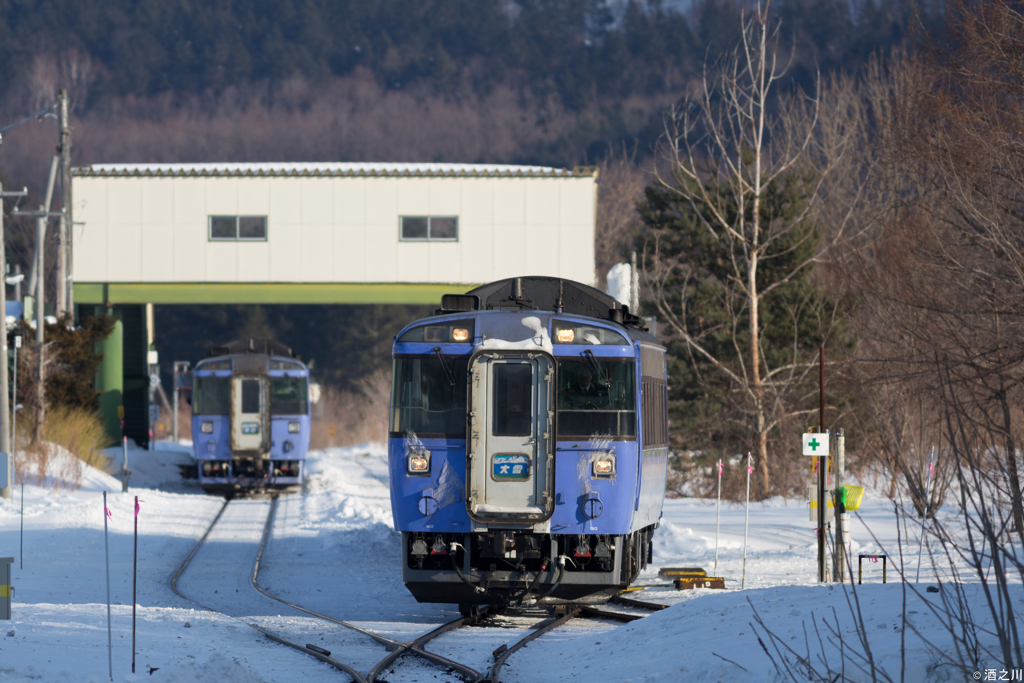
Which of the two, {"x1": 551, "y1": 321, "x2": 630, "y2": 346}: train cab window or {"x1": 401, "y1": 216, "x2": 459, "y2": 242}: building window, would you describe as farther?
{"x1": 401, "y1": 216, "x2": 459, "y2": 242}: building window

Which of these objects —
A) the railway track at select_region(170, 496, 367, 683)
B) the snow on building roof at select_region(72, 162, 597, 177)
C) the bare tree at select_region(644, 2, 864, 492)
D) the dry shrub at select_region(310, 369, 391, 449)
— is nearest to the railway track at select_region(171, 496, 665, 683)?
the railway track at select_region(170, 496, 367, 683)

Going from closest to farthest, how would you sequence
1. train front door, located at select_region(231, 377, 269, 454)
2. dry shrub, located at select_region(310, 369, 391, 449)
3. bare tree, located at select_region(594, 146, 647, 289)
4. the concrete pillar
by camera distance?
train front door, located at select_region(231, 377, 269, 454) < the concrete pillar < bare tree, located at select_region(594, 146, 647, 289) < dry shrub, located at select_region(310, 369, 391, 449)

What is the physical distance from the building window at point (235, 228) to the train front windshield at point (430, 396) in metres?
25.4

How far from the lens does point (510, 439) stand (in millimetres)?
12016

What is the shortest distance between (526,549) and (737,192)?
72.1ft

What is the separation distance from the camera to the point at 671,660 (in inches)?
388

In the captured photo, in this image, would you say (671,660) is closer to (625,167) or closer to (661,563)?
(661,563)

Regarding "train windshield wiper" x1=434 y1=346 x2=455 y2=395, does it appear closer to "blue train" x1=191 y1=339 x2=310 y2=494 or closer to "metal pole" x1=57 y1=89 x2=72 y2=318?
"blue train" x1=191 y1=339 x2=310 y2=494

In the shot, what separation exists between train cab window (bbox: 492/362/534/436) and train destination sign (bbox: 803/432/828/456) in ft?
16.7

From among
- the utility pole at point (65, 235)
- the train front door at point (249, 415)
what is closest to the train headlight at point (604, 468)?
the train front door at point (249, 415)

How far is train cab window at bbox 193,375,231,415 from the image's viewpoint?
28016mm

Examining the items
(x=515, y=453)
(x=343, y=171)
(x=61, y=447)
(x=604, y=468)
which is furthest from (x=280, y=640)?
(x=343, y=171)

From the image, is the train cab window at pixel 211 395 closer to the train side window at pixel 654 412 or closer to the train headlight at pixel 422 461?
the train side window at pixel 654 412

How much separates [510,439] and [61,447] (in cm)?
1958
